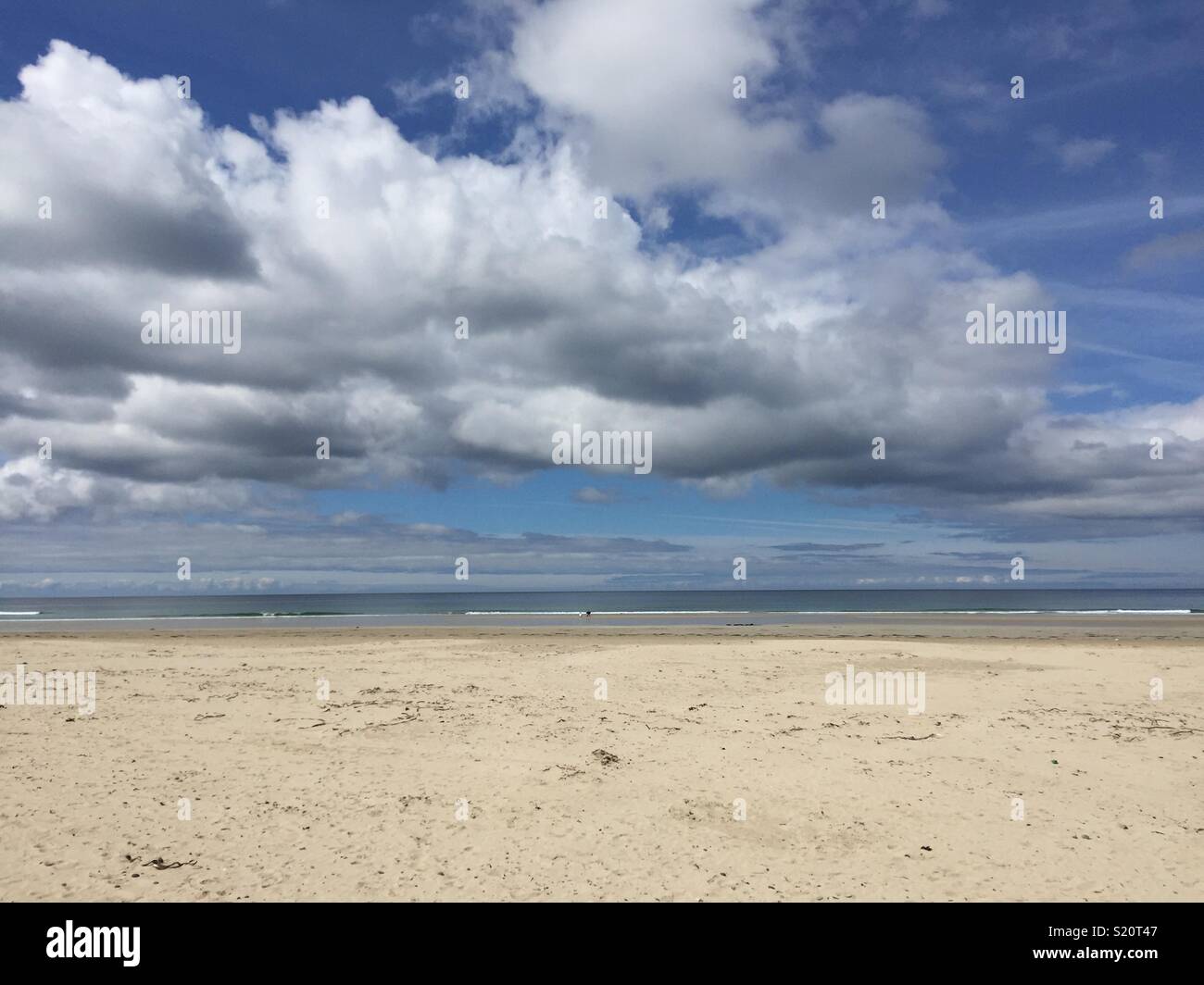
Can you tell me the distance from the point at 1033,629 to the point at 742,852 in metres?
48.4

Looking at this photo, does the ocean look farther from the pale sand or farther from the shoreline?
the pale sand

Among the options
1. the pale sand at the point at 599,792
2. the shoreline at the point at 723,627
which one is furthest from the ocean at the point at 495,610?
the pale sand at the point at 599,792

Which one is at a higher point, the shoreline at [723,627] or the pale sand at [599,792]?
the pale sand at [599,792]

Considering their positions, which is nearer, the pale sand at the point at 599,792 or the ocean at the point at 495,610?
the pale sand at the point at 599,792

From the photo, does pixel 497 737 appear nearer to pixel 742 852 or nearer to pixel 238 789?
pixel 238 789

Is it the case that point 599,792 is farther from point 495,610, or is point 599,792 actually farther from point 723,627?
point 495,610

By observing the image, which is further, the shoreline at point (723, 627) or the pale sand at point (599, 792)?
the shoreline at point (723, 627)

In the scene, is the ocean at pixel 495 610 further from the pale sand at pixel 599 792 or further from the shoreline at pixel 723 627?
the pale sand at pixel 599 792

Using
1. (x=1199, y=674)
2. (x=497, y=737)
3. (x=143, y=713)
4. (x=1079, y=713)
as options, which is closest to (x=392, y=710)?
(x=497, y=737)

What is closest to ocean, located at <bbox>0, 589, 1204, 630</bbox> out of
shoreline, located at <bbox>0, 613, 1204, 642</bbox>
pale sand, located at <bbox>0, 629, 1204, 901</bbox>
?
shoreline, located at <bbox>0, 613, 1204, 642</bbox>

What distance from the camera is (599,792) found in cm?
1162

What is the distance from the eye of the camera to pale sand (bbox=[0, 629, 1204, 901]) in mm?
8594

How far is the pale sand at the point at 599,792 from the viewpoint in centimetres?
859

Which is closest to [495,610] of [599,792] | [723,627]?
[723,627]
